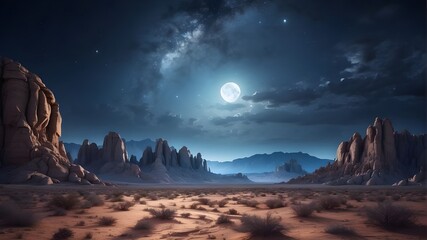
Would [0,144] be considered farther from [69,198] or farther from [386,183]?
[386,183]

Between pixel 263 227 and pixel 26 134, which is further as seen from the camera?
pixel 26 134

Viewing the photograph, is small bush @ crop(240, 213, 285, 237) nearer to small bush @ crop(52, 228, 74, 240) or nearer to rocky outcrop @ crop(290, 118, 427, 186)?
small bush @ crop(52, 228, 74, 240)

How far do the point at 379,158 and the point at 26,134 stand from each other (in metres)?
91.7

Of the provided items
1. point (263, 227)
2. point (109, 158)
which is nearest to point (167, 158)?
point (109, 158)

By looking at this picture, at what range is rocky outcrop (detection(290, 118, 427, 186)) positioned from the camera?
85.4 metres

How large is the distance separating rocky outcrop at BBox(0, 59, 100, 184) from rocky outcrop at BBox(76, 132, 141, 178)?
46.8m

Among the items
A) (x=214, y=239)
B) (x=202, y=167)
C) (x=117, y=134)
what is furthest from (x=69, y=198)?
(x=202, y=167)

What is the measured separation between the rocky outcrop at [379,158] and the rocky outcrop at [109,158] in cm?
7019

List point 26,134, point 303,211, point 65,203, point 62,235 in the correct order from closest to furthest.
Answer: point 62,235, point 303,211, point 65,203, point 26,134

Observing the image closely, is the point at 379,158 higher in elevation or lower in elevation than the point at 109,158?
lower

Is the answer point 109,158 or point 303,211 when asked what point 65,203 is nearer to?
point 303,211

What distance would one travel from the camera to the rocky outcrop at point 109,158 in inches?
4311

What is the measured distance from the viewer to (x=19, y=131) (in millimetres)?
55969

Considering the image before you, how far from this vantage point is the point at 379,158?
87.6 meters
